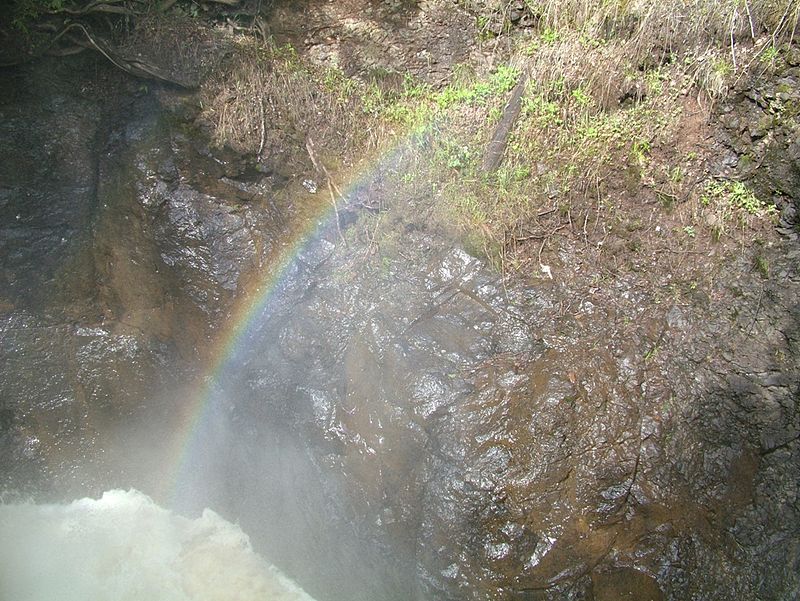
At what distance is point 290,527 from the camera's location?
161 inches

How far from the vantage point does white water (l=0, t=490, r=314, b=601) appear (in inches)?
167

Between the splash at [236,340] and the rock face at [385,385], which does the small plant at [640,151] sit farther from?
the splash at [236,340]

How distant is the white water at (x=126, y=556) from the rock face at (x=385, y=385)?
0.17 meters

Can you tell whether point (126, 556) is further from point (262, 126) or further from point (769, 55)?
point (769, 55)

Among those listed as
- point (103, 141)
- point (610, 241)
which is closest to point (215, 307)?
point (103, 141)

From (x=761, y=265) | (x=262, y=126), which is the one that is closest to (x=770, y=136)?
(x=761, y=265)

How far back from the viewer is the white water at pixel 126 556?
167 inches

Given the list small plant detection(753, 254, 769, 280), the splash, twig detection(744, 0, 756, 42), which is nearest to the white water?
the splash

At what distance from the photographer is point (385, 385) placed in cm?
381

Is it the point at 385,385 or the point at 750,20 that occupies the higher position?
the point at 750,20

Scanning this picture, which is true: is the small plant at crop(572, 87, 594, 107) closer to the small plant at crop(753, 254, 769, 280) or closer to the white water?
the small plant at crop(753, 254, 769, 280)

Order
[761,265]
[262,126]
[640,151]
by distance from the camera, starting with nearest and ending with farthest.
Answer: [761,265] → [640,151] → [262,126]

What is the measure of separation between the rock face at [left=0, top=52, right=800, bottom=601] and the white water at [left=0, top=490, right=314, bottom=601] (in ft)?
0.57

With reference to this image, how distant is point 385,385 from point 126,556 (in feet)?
8.02
